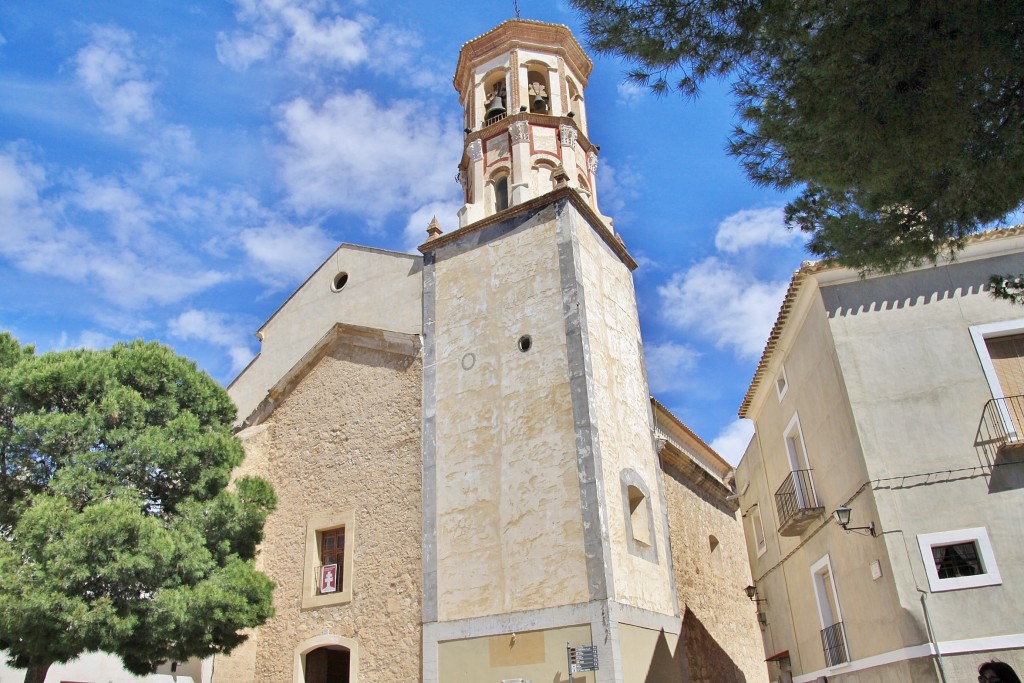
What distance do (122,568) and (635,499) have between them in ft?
24.4

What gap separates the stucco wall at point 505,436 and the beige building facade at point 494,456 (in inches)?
1.3

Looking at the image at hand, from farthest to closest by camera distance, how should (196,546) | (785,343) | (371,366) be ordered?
1. (371,366)
2. (785,343)
3. (196,546)

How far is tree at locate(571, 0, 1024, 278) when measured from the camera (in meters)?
5.49

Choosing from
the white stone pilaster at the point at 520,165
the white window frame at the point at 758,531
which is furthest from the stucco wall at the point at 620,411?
the white window frame at the point at 758,531

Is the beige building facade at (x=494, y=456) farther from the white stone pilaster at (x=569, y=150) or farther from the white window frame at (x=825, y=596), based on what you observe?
the white window frame at (x=825, y=596)

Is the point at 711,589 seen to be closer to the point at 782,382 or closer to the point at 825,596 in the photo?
the point at 825,596

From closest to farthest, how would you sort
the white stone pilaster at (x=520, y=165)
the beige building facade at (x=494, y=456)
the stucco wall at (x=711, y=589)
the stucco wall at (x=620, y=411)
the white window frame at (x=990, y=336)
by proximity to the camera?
the white window frame at (x=990, y=336), the beige building facade at (x=494, y=456), the stucco wall at (x=620, y=411), the stucco wall at (x=711, y=589), the white stone pilaster at (x=520, y=165)

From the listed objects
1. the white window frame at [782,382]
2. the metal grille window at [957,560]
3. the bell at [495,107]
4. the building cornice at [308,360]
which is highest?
the bell at [495,107]

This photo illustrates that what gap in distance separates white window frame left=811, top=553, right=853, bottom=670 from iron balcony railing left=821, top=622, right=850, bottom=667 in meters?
0.06

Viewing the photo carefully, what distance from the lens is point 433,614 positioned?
11766 millimetres

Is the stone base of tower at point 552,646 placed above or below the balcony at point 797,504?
below

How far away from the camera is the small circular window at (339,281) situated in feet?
53.2

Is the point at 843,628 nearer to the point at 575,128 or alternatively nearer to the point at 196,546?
the point at 196,546

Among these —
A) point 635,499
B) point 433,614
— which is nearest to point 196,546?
point 433,614
